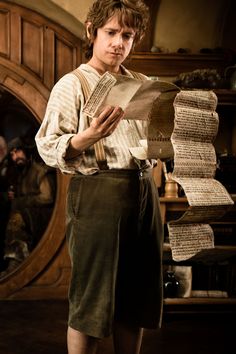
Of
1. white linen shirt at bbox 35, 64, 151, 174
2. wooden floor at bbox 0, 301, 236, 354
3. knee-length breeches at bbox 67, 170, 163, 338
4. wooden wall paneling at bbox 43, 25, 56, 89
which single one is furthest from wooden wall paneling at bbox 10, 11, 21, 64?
knee-length breeches at bbox 67, 170, 163, 338

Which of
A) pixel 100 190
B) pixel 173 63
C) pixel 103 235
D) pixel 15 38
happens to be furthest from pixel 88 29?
pixel 15 38

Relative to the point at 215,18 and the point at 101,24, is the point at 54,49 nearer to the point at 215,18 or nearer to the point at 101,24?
the point at 215,18

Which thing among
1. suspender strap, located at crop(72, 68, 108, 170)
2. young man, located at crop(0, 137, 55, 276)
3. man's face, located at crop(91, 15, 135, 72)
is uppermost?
man's face, located at crop(91, 15, 135, 72)

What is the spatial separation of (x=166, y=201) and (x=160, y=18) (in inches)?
52.6

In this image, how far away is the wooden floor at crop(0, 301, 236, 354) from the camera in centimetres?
274

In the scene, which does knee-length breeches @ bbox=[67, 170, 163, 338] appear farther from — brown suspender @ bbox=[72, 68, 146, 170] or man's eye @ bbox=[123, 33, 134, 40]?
man's eye @ bbox=[123, 33, 134, 40]

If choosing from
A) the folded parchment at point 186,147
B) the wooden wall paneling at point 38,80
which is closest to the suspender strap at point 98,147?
the folded parchment at point 186,147

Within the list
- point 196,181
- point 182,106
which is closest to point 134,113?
point 182,106

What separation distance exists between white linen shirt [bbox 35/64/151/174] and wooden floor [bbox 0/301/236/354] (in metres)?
1.50

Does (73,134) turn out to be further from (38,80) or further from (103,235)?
(38,80)

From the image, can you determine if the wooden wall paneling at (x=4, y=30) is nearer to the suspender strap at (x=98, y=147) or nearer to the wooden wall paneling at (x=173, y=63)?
the wooden wall paneling at (x=173, y=63)

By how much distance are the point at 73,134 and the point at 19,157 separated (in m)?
2.45

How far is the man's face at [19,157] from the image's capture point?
386 cm

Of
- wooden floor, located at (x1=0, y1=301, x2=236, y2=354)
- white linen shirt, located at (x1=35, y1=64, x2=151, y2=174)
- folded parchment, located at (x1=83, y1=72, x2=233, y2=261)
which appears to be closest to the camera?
folded parchment, located at (x1=83, y1=72, x2=233, y2=261)
